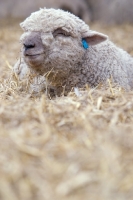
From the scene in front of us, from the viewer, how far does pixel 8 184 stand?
2.49 metres

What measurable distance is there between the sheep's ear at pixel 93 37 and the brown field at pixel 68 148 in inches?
33.5

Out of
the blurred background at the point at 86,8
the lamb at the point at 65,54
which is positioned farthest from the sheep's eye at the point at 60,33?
the blurred background at the point at 86,8

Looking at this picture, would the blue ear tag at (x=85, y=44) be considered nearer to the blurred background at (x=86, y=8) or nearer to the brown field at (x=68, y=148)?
the brown field at (x=68, y=148)

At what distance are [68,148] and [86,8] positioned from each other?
383 inches

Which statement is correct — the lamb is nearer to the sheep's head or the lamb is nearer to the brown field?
the sheep's head

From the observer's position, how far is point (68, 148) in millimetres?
2836

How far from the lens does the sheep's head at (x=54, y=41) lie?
4609 millimetres

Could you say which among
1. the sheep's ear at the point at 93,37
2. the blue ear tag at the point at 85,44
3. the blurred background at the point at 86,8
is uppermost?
the blurred background at the point at 86,8

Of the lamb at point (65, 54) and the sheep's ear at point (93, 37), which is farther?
the sheep's ear at point (93, 37)

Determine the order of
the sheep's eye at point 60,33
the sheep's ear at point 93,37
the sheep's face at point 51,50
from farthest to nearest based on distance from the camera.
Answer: the sheep's ear at point 93,37 → the sheep's eye at point 60,33 → the sheep's face at point 51,50

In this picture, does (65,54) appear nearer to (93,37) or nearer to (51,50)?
(51,50)

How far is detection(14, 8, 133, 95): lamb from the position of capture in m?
4.66

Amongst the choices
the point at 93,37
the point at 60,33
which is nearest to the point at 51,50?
the point at 60,33

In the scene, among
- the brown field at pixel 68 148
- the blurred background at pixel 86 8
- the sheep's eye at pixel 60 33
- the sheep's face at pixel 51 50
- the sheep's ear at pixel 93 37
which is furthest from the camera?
the blurred background at pixel 86 8
